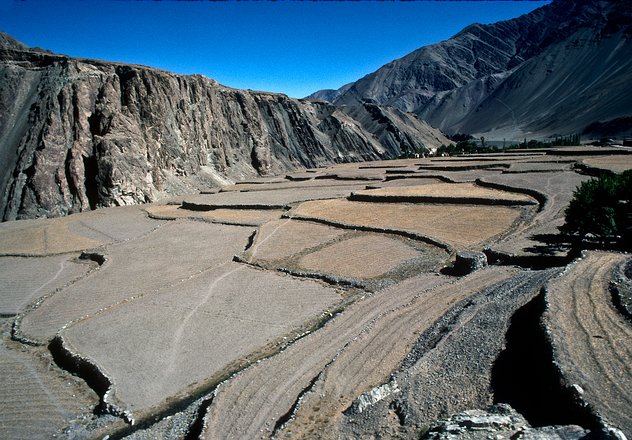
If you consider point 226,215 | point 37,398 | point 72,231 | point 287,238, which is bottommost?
point 37,398

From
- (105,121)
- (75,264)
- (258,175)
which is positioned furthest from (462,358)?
(258,175)

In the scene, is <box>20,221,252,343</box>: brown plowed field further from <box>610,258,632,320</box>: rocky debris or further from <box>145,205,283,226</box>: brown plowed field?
<box>610,258,632,320</box>: rocky debris

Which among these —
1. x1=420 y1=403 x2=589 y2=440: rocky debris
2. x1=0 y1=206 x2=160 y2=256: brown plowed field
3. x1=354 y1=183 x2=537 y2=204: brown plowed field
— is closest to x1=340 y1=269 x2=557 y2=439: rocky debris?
x1=420 y1=403 x2=589 y2=440: rocky debris

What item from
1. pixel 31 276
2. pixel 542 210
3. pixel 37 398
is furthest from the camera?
pixel 542 210

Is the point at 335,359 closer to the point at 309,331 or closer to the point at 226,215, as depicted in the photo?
the point at 309,331

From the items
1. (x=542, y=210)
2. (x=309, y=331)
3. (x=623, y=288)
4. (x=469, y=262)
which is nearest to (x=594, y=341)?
(x=623, y=288)

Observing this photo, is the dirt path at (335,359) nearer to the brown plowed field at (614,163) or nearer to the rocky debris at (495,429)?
the rocky debris at (495,429)

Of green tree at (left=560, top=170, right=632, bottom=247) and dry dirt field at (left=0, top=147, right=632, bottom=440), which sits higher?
green tree at (left=560, top=170, right=632, bottom=247)
